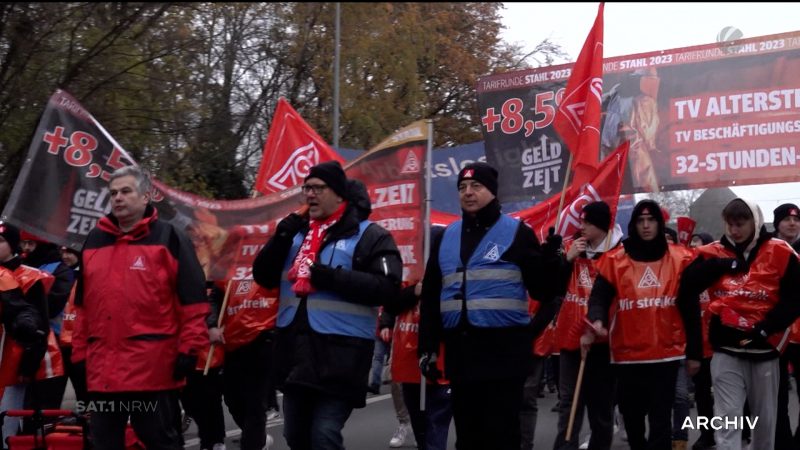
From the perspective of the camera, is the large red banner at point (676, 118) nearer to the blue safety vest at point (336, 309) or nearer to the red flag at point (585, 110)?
the red flag at point (585, 110)

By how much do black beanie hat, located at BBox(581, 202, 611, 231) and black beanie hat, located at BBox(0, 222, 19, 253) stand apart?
3766 millimetres

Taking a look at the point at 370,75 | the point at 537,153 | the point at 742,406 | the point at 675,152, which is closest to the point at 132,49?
the point at 537,153

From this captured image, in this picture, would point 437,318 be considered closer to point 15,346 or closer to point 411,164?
point 411,164

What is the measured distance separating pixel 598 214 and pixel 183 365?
3.21 meters

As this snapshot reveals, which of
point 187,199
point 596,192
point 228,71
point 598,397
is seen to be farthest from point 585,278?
point 228,71

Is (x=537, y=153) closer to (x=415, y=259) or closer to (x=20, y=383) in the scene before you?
(x=415, y=259)

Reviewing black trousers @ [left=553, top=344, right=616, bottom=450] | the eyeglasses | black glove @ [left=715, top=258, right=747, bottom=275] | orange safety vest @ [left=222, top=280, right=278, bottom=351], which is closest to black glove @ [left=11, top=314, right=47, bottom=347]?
orange safety vest @ [left=222, top=280, right=278, bottom=351]

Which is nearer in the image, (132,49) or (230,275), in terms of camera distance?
(230,275)

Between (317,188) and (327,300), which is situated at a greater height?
(317,188)

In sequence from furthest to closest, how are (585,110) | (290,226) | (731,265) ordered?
1. (585,110)
2. (731,265)
3. (290,226)

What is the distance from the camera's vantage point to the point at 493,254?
6324 millimetres

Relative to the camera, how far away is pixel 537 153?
10.3 meters

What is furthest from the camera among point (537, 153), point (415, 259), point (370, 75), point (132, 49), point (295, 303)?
point (370, 75)

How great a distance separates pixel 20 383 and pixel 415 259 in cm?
276
